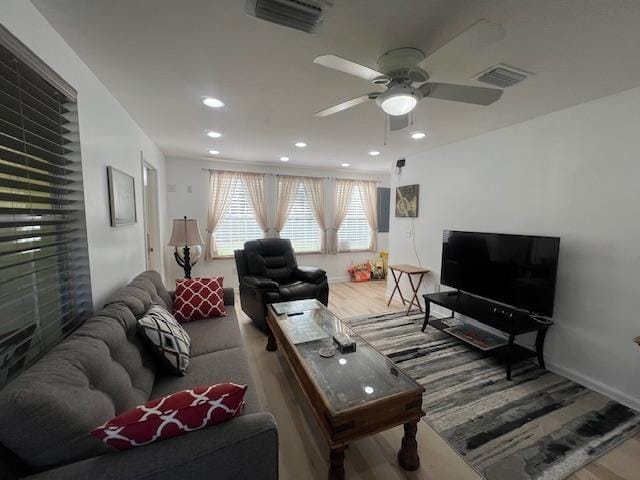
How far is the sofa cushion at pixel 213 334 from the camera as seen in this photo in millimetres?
1947

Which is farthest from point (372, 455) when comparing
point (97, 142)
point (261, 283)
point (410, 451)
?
point (97, 142)

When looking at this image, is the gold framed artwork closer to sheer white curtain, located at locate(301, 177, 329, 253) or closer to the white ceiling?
the white ceiling

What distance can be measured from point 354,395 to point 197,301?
1677 mm

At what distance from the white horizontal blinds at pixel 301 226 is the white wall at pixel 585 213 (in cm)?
→ 301

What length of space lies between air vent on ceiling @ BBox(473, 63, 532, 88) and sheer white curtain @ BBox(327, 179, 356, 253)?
3.62 metres

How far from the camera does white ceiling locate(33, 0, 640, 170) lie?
48.3 inches

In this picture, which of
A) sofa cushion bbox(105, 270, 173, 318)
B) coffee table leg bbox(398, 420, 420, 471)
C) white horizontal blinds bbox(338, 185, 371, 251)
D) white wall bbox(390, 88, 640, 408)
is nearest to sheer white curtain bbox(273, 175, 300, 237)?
white horizontal blinds bbox(338, 185, 371, 251)

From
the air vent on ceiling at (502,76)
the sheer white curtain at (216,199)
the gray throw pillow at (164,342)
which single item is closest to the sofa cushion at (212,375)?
the gray throw pillow at (164,342)

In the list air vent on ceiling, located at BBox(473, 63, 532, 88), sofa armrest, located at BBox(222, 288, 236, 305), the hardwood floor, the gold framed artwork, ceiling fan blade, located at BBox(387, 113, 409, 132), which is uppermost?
air vent on ceiling, located at BBox(473, 63, 532, 88)

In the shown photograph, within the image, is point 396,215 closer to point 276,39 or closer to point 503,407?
point 503,407

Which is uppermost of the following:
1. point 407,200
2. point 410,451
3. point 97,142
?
point 97,142

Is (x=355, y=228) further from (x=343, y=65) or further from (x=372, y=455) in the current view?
(x=343, y=65)

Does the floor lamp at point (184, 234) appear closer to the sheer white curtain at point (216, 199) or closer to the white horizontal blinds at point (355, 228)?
the sheer white curtain at point (216, 199)

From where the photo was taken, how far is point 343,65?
1.26 metres
